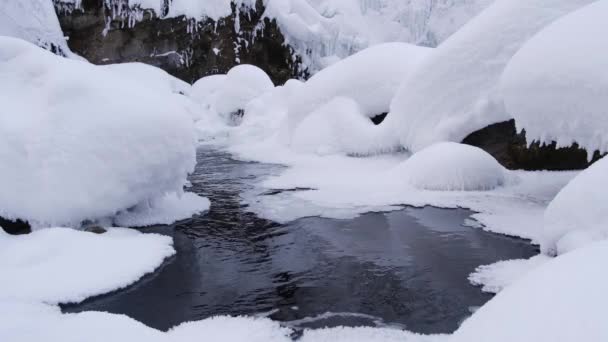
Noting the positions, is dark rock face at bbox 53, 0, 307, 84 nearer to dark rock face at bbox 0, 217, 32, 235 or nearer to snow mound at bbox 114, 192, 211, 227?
snow mound at bbox 114, 192, 211, 227

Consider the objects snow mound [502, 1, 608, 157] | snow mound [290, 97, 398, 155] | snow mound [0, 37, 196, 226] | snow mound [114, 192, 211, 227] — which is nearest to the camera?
snow mound [502, 1, 608, 157]

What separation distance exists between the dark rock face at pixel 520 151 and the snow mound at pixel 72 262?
5.90 m

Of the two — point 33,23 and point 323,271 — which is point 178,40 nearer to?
point 33,23

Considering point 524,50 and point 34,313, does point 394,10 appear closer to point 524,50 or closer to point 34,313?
point 524,50

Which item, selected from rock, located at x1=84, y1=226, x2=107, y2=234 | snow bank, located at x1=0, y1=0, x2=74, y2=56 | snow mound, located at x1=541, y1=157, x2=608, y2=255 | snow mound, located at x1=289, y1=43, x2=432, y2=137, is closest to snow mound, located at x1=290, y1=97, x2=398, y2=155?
snow mound, located at x1=289, y1=43, x2=432, y2=137

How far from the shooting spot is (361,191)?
7148mm

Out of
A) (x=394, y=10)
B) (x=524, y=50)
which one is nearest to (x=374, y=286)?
(x=524, y=50)

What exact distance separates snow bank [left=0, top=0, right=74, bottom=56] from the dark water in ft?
51.0

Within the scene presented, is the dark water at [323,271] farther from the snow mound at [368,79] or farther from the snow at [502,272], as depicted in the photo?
the snow mound at [368,79]

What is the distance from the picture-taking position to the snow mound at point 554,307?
4.12 feet

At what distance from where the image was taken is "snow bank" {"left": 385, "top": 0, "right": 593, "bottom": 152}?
7690 millimetres

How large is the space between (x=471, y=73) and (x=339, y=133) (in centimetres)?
347

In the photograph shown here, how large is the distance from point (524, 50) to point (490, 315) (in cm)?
516

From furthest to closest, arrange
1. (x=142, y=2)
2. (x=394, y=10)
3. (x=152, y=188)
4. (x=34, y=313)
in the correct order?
1. (x=394, y=10)
2. (x=142, y=2)
3. (x=152, y=188)
4. (x=34, y=313)
